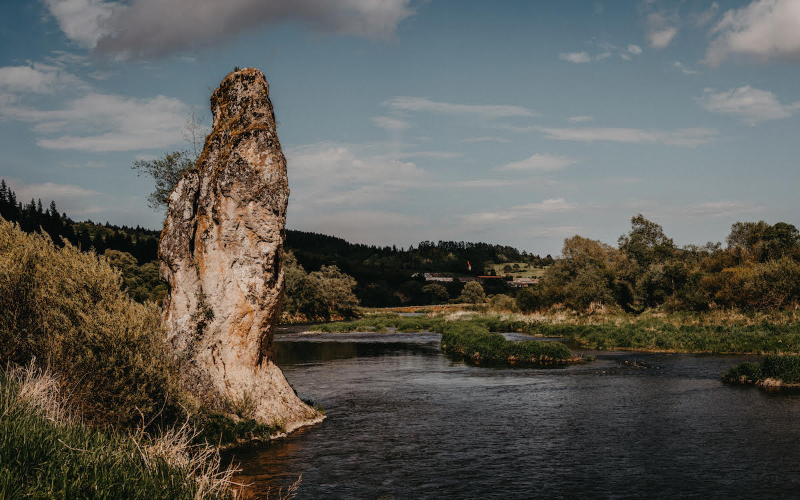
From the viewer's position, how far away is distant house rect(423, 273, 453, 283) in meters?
181

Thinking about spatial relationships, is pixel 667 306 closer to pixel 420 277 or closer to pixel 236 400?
A: pixel 236 400

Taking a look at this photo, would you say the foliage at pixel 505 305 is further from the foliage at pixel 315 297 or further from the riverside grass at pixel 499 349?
the riverside grass at pixel 499 349

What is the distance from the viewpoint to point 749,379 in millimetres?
26547

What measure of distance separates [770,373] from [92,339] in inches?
1100

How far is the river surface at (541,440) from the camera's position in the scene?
13758 mm

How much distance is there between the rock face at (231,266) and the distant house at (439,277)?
160 m

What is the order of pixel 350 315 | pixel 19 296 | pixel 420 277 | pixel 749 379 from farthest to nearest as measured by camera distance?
pixel 420 277 → pixel 350 315 → pixel 749 379 → pixel 19 296

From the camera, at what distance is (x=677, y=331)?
148ft

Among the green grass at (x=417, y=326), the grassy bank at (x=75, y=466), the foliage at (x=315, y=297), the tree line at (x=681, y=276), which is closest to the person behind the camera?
the grassy bank at (x=75, y=466)

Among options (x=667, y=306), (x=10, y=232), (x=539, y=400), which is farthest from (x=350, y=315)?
(x=10, y=232)

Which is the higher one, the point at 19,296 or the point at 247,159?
the point at 247,159

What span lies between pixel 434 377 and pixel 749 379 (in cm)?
1571


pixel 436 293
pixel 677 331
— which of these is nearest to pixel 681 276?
pixel 677 331

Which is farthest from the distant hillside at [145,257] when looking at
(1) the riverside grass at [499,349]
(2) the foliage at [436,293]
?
(1) the riverside grass at [499,349]
